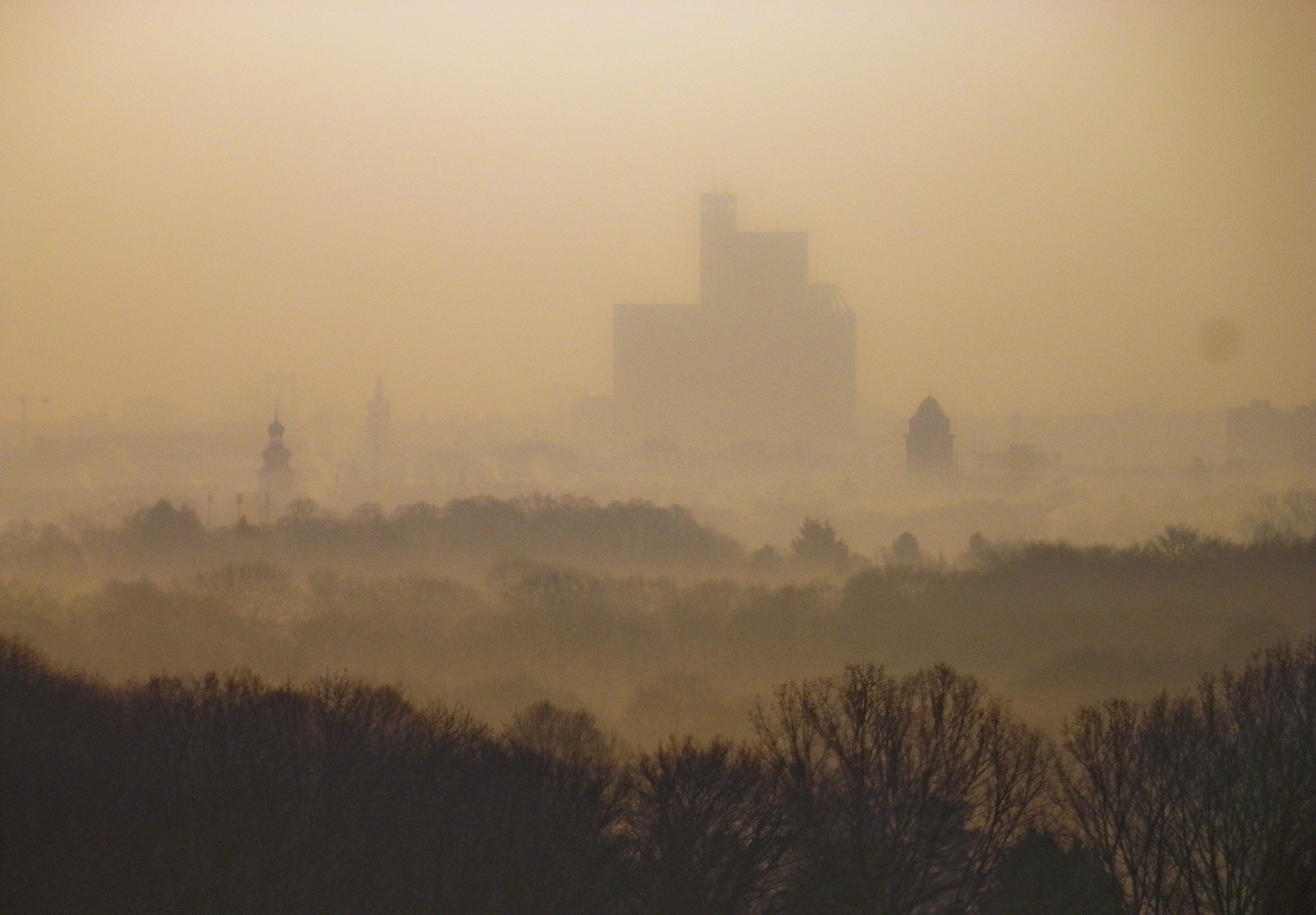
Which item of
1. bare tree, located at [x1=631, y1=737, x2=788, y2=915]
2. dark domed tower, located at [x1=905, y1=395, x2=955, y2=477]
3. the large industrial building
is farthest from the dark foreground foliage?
the large industrial building

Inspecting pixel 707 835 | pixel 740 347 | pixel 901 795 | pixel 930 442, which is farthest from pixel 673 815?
pixel 740 347

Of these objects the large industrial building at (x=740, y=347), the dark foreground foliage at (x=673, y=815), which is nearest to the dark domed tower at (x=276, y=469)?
the large industrial building at (x=740, y=347)

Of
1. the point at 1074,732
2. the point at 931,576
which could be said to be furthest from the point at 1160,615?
the point at 1074,732

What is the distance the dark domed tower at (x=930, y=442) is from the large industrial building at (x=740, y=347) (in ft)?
41.5

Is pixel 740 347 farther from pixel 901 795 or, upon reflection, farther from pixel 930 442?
pixel 901 795

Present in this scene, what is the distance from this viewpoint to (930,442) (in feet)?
385

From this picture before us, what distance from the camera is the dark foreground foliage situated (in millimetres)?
32469

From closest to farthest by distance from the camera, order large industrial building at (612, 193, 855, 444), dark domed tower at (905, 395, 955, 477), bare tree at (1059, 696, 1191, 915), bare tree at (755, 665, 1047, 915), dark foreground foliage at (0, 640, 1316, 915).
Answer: dark foreground foliage at (0, 640, 1316, 915) → bare tree at (1059, 696, 1191, 915) → bare tree at (755, 665, 1047, 915) → dark domed tower at (905, 395, 955, 477) → large industrial building at (612, 193, 855, 444)

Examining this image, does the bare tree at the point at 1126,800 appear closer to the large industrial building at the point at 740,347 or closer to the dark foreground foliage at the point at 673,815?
the dark foreground foliage at the point at 673,815

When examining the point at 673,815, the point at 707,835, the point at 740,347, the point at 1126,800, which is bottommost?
the point at 707,835

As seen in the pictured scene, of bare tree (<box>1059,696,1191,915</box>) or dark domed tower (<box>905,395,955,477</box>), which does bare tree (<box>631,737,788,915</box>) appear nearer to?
bare tree (<box>1059,696,1191,915</box>)

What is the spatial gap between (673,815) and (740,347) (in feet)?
327

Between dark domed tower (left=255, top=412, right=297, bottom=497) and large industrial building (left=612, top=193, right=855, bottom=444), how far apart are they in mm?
25917

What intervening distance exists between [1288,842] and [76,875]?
2395cm
